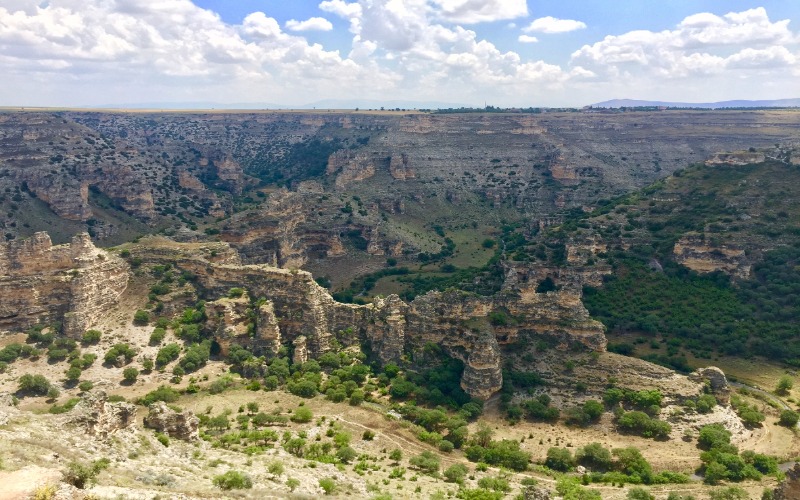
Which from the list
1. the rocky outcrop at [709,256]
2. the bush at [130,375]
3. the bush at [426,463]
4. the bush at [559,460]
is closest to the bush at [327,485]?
the bush at [426,463]

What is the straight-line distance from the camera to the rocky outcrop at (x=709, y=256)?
215 feet

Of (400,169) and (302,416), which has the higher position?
(400,169)

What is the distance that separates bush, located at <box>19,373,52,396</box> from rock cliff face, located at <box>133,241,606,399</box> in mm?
13560

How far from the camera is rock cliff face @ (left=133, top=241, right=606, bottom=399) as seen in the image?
153 feet

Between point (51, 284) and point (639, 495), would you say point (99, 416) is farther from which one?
point (639, 495)

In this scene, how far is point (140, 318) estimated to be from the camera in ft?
161

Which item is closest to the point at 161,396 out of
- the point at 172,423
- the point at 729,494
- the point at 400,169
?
the point at 172,423

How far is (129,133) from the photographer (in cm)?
17662

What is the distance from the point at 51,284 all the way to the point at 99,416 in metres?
25.7

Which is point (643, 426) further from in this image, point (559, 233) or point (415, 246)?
point (415, 246)

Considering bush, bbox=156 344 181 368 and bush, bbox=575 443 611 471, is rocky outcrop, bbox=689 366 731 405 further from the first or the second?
bush, bbox=156 344 181 368

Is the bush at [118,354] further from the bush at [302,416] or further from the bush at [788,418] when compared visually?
the bush at [788,418]

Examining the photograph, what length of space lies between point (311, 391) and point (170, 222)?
73491 millimetres

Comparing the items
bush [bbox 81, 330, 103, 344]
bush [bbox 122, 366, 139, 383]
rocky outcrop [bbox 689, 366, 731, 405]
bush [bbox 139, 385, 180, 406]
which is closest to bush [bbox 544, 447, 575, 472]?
rocky outcrop [bbox 689, 366, 731, 405]
